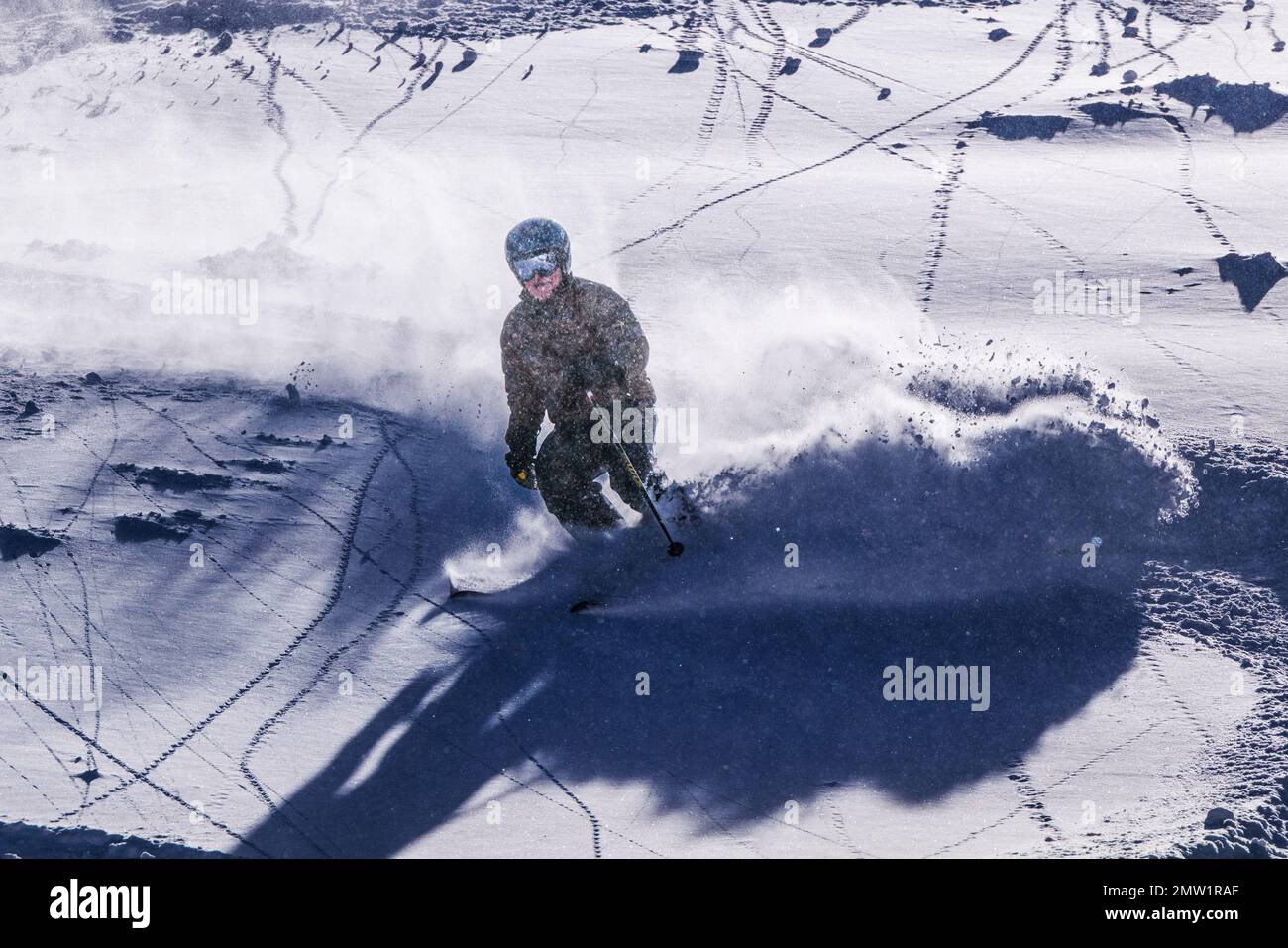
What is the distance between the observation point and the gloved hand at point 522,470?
7164 millimetres

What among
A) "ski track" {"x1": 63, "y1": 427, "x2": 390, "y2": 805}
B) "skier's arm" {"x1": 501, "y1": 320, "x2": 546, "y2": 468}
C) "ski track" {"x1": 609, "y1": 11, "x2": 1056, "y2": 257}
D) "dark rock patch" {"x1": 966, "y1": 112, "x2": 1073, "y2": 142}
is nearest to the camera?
"ski track" {"x1": 63, "y1": 427, "x2": 390, "y2": 805}

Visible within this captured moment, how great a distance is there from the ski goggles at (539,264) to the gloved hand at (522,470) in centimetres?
117

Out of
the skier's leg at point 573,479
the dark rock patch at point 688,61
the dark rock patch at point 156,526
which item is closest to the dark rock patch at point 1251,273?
the skier's leg at point 573,479

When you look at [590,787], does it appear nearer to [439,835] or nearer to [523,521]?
[439,835]

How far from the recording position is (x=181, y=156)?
14.1 metres

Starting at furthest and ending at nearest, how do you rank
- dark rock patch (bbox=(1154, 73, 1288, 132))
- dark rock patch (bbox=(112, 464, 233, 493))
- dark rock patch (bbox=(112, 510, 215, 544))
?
dark rock patch (bbox=(1154, 73, 1288, 132))
dark rock patch (bbox=(112, 464, 233, 493))
dark rock patch (bbox=(112, 510, 215, 544))

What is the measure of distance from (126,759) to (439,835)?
1.65 meters

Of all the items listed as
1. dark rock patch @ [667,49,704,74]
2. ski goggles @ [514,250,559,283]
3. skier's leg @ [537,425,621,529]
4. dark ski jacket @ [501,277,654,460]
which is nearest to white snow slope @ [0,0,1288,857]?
skier's leg @ [537,425,621,529]

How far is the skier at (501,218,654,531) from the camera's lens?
657 centimetres

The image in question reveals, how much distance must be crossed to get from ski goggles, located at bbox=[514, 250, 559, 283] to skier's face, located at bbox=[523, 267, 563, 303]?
0.8 inches

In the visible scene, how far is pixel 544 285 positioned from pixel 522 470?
45.8 inches

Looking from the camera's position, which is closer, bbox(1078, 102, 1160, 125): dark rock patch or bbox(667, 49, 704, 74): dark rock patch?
bbox(1078, 102, 1160, 125): dark rock patch

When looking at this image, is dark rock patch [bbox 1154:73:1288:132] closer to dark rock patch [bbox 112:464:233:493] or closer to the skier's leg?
the skier's leg

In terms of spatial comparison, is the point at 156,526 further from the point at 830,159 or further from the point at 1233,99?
the point at 1233,99
